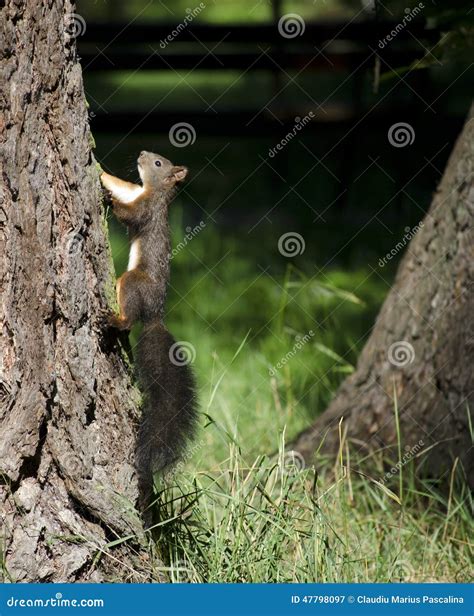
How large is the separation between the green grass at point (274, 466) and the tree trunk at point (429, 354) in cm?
17

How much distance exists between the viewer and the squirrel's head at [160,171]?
12.1 feet

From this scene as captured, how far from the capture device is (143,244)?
331 cm

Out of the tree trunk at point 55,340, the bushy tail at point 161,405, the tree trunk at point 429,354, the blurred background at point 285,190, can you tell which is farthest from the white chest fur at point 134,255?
the tree trunk at point 429,354

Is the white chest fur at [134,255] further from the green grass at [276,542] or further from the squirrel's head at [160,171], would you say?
the green grass at [276,542]

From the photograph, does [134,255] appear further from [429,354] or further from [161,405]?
[429,354]

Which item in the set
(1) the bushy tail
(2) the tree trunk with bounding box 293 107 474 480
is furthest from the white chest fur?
(2) the tree trunk with bounding box 293 107 474 480

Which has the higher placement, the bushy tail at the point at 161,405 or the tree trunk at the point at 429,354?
the tree trunk at the point at 429,354

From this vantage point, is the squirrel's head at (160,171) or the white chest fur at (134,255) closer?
the white chest fur at (134,255)

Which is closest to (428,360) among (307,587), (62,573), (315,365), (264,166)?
(315,365)

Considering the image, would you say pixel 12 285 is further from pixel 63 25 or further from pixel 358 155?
pixel 358 155

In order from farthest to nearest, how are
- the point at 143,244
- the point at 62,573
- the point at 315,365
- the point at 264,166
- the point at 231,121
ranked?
the point at 264,166, the point at 231,121, the point at 315,365, the point at 143,244, the point at 62,573

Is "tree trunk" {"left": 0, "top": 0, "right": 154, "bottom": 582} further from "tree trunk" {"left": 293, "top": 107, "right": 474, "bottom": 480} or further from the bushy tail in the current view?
"tree trunk" {"left": 293, "top": 107, "right": 474, "bottom": 480}

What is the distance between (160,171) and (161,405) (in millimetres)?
1138

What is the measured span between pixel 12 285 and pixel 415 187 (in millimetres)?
7303
